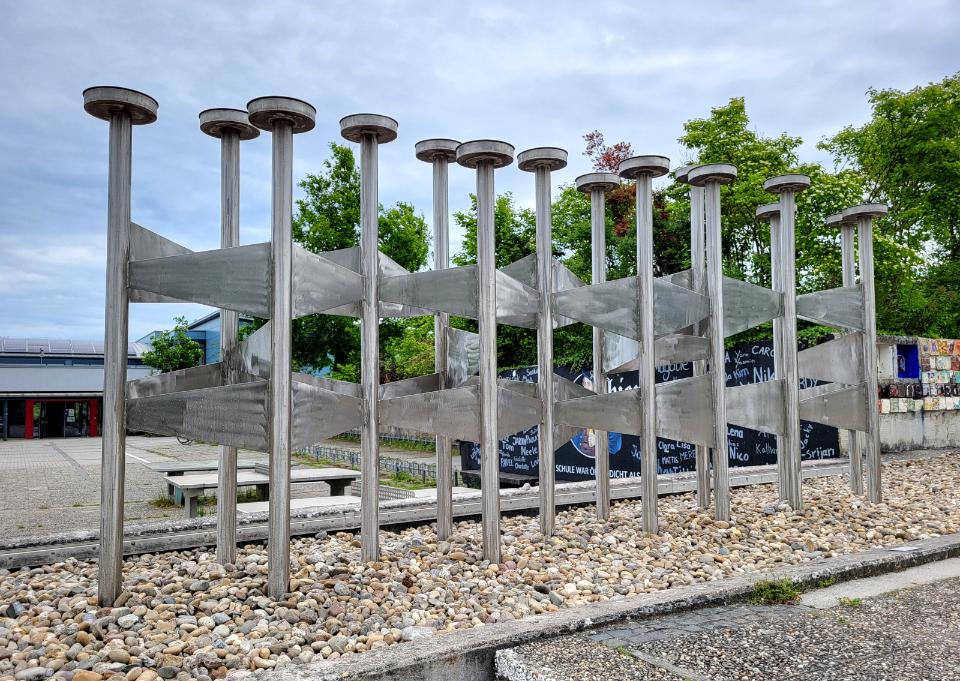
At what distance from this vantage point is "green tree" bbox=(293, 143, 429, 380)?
23.8 metres

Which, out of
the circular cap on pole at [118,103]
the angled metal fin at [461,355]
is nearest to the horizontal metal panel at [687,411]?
the angled metal fin at [461,355]

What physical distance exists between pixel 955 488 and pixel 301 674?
→ 7.80 metres

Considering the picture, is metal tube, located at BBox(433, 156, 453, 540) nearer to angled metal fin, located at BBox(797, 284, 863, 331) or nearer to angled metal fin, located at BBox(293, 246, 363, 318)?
angled metal fin, located at BBox(293, 246, 363, 318)

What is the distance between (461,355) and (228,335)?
1638mm

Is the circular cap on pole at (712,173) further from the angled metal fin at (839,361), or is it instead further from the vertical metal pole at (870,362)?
the angled metal fin at (839,361)

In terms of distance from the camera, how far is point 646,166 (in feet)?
18.4

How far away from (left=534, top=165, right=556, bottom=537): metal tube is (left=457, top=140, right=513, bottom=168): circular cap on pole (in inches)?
22.1

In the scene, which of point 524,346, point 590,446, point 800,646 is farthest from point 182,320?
point 800,646

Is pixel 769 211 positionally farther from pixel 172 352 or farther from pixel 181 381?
pixel 172 352

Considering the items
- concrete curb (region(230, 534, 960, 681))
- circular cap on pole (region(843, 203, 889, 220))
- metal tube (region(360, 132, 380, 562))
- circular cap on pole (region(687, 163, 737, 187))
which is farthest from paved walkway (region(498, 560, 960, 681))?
circular cap on pole (region(843, 203, 889, 220))

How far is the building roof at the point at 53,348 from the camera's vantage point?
44.0 metres

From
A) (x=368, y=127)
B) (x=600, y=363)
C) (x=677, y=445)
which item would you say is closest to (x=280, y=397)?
(x=368, y=127)

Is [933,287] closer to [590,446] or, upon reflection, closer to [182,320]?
[590,446]

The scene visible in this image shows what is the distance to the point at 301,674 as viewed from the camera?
2928 millimetres
